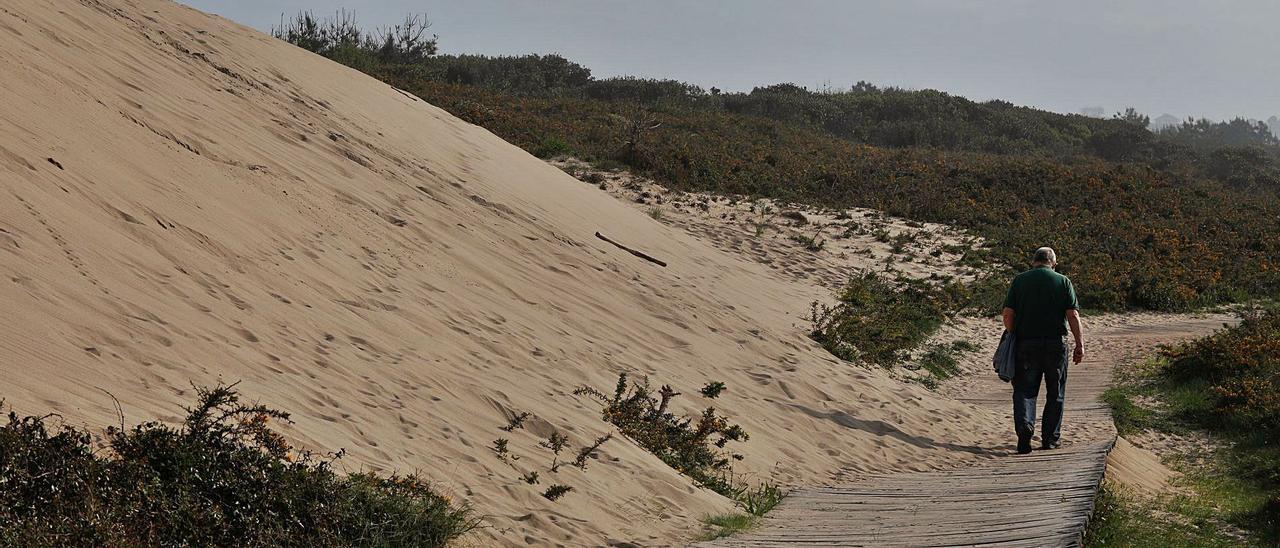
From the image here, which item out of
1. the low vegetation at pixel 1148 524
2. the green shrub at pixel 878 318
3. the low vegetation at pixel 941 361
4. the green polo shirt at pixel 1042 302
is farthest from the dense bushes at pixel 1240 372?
the green shrub at pixel 878 318

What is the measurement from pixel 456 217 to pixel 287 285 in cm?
436

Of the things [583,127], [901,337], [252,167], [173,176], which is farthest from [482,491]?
[583,127]

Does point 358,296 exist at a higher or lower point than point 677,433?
higher

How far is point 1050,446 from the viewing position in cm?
970

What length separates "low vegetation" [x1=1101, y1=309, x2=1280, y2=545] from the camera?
801cm

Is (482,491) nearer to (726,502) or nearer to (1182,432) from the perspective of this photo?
(726,502)

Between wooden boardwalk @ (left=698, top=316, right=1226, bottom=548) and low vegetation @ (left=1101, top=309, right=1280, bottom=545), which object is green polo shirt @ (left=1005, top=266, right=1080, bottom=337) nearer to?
wooden boardwalk @ (left=698, top=316, right=1226, bottom=548)

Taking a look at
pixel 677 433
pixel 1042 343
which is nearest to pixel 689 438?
pixel 677 433

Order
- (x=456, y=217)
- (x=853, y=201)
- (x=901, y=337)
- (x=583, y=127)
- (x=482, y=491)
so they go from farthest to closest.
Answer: (x=583, y=127), (x=853, y=201), (x=901, y=337), (x=456, y=217), (x=482, y=491)

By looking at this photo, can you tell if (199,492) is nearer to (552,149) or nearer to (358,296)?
(358,296)

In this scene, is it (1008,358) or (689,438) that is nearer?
(689,438)

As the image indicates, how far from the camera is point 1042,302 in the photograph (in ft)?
31.7

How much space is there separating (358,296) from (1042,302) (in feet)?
18.9

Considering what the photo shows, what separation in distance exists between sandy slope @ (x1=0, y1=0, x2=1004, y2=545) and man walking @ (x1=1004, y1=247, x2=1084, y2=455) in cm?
92
